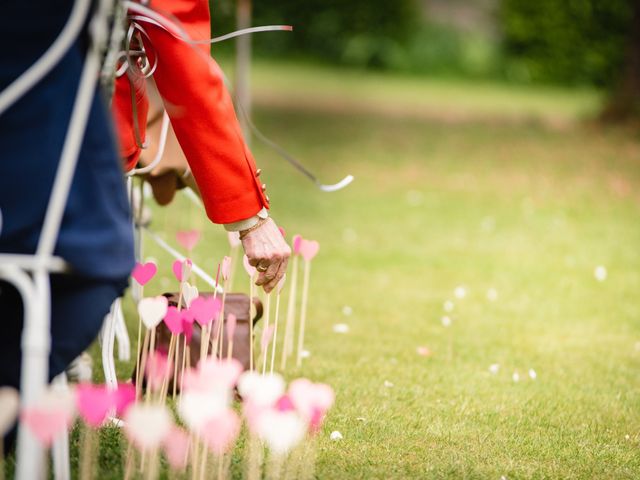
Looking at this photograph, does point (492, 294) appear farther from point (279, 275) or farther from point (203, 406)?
point (203, 406)

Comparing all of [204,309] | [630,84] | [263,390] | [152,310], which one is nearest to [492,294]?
[204,309]

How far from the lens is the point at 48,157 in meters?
2.31

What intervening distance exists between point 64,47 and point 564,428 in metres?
2.66

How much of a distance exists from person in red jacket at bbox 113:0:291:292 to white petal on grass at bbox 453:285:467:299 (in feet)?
10.4

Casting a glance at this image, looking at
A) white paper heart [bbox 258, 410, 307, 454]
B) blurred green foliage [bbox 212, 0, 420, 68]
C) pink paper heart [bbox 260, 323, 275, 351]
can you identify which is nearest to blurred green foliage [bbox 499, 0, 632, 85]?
blurred green foliage [bbox 212, 0, 420, 68]

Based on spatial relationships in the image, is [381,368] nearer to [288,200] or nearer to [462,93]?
[288,200]

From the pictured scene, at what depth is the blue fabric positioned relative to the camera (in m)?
2.29

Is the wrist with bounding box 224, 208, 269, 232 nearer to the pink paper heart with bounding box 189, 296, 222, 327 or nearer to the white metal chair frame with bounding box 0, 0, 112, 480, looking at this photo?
the pink paper heart with bounding box 189, 296, 222, 327

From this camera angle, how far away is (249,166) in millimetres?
3039

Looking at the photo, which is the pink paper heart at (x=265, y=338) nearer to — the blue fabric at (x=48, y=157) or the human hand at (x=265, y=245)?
the human hand at (x=265, y=245)

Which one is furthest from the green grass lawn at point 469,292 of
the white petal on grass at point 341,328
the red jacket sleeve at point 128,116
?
the red jacket sleeve at point 128,116

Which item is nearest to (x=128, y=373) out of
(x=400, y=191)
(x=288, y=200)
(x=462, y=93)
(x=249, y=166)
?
(x=249, y=166)

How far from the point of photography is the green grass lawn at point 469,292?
3.71 m

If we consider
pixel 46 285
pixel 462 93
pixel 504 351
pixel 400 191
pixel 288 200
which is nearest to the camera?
pixel 46 285
